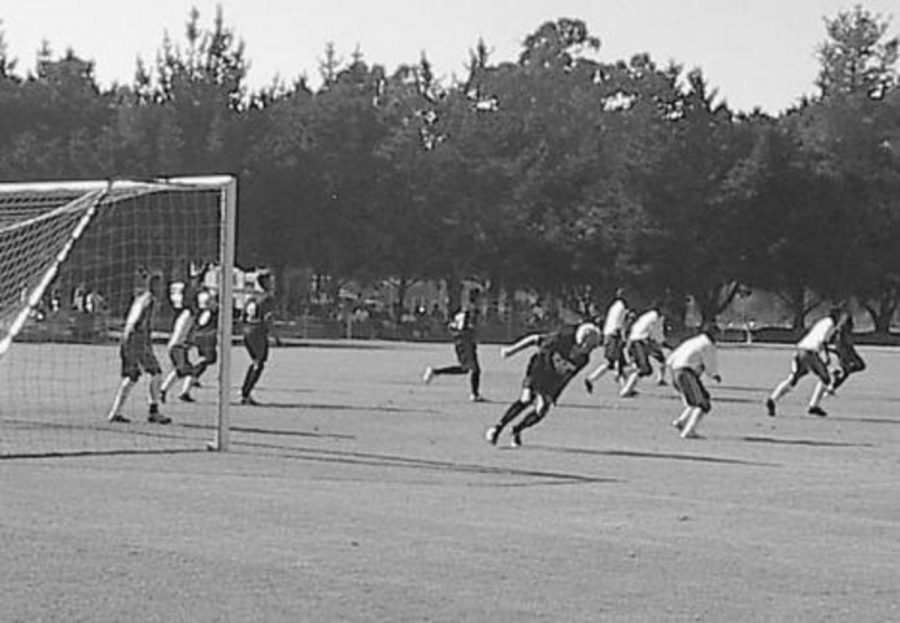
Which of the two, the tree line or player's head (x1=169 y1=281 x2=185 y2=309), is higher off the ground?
the tree line

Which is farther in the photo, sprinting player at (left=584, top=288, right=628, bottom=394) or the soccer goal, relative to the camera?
sprinting player at (left=584, top=288, right=628, bottom=394)

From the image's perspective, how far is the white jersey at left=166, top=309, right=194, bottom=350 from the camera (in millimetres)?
29009

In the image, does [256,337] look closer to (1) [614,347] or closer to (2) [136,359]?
(2) [136,359]

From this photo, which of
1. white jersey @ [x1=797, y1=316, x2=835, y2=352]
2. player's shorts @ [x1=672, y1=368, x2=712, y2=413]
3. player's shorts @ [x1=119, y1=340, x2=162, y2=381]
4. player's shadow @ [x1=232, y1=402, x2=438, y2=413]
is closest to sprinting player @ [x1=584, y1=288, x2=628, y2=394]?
white jersey @ [x1=797, y1=316, x2=835, y2=352]

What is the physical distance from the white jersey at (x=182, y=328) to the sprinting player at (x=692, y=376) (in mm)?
7729

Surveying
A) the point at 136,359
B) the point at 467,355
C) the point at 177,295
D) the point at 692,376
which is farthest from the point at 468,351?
the point at 136,359

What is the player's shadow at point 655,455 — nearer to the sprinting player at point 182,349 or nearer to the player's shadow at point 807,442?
the player's shadow at point 807,442

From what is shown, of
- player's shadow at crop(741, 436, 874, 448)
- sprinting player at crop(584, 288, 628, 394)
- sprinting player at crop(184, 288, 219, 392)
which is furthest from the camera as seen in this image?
sprinting player at crop(584, 288, 628, 394)

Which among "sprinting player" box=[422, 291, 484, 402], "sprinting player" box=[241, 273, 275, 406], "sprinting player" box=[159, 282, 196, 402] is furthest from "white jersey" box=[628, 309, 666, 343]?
"sprinting player" box=[159, 282, 196, 402]

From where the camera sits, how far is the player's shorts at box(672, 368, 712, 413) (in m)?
23.8

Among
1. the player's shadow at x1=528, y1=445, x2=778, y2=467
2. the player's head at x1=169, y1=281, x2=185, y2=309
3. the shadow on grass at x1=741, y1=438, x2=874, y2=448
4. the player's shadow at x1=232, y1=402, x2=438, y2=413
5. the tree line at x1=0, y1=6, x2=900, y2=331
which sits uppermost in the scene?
the tree line at x1=0, y1=6, x2=900, y2=331

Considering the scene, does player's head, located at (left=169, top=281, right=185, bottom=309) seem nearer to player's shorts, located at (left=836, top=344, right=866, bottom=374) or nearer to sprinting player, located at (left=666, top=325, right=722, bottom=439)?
sprinting player, located at (left=666, top=325, right=722, bottom=439)

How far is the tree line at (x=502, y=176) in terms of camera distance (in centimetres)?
7762

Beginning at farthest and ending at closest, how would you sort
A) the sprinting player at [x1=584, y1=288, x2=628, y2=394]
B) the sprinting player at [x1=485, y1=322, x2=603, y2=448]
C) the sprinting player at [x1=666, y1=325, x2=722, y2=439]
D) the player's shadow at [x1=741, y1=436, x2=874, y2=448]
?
1. the sprinting player at [x1=584, y1=288, x2=628, y2=394]
2. the sprinting player at [x1=666, y1=325, x2=722, y2=439]
3. the player's shadow at [x1=741, y1=436, x2=874, y2=448]
4. the sprinting player at [x1=485, y1=322, x2=603, y2=448]
